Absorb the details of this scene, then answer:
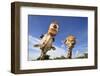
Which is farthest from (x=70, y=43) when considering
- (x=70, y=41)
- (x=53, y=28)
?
(x=53, y=28)

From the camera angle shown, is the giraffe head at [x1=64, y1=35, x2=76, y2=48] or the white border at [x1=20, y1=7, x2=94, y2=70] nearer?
the white border at [x1=20, y1=7, x2=94, y2=70]

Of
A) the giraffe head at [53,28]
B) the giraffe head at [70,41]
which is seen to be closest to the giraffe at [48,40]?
the giraffe head at [53,28]

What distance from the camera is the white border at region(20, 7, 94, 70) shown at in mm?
1597

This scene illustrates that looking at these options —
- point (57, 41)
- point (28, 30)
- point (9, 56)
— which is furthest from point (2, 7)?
point (57, 41)

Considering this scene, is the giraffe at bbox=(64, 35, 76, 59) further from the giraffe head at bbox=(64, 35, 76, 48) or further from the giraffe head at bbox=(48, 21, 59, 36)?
the giraffe head at bbox=(48, 21, 59, 36)

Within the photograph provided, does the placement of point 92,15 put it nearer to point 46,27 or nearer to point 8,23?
point 46,27

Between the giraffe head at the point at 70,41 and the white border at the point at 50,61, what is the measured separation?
Result: 11cm

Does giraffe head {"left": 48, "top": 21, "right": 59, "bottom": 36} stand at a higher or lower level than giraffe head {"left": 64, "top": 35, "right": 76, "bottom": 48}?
higher

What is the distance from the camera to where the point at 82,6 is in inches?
70.4

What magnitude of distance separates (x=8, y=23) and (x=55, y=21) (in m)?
0.34

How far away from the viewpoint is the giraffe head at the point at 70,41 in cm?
175

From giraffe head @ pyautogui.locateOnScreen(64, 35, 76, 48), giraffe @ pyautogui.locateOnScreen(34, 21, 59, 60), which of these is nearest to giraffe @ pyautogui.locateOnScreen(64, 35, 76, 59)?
giraffe head @ pyautogui.locateOnScreen(64, 35, 76, 48)

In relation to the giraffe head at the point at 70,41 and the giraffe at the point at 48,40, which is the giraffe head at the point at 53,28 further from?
the giraffe head at the point at 70,41

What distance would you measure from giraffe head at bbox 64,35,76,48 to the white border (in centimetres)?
11
